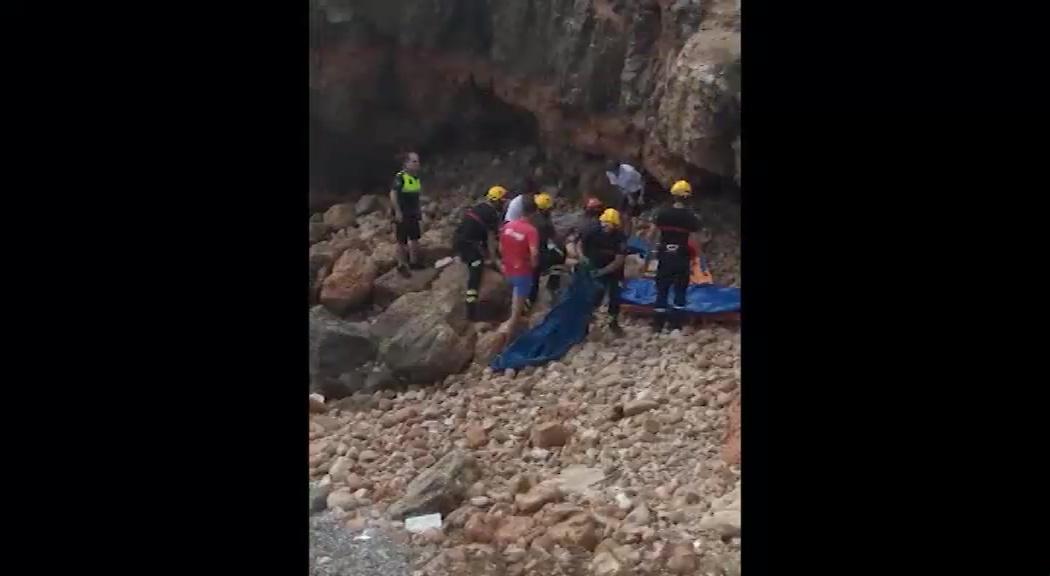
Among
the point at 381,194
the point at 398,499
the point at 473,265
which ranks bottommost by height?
the point at 398,499

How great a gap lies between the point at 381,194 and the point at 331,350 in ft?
1.93

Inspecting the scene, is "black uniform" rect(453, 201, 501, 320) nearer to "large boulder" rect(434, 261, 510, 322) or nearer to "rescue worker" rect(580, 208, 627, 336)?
"large boulder" rect(434, 261, 510, 322)

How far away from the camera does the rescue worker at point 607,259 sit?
3.55m

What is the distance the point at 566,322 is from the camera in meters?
3.54

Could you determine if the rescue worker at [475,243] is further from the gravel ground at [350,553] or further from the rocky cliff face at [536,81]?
the gravel ground at [350,553]

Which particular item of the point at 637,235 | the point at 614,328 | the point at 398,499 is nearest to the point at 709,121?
the point at 637,235

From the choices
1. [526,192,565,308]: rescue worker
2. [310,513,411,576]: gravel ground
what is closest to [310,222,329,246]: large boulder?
[526,192,565,308]: rescue worker

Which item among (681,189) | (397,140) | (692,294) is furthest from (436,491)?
(681,189)

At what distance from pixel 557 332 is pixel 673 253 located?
51 centimetres

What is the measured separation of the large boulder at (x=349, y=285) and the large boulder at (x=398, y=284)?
55 mm

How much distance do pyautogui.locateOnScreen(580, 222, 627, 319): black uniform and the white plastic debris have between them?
94cm

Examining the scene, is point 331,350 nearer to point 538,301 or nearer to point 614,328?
point 538,301

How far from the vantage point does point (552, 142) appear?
12.1ft

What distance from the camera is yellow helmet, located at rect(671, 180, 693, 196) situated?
141 inches
